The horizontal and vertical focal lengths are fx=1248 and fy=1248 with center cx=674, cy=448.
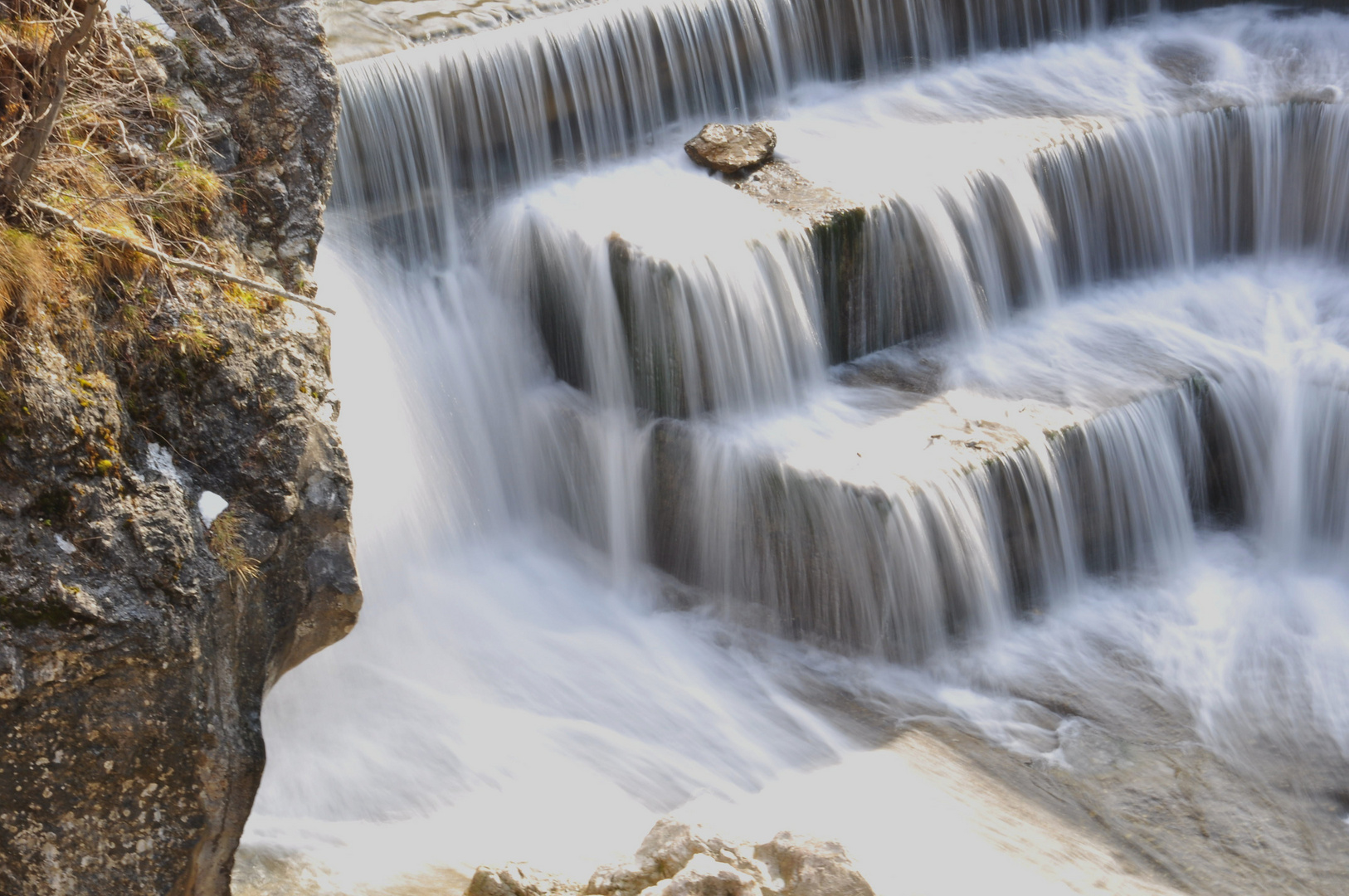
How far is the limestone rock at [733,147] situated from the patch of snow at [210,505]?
4535 millimetres

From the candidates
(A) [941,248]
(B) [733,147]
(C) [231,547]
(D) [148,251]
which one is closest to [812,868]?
(C) [231,547]

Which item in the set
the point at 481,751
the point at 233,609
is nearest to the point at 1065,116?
the point at 481,751

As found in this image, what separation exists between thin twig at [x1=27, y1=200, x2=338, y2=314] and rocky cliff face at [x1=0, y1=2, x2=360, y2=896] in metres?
0.07

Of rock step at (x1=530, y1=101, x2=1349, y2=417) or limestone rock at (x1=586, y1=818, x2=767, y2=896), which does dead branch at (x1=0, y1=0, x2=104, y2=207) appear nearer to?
limestone rock at (x1=586, y1=818, x2=767, y2=896)

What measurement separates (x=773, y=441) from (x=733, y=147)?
2.16 metres

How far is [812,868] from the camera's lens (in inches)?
148

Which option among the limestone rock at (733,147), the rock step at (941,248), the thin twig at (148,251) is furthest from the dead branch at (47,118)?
the limestone rock at (733,147)

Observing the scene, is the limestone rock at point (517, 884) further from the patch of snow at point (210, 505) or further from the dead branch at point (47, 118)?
the dead branch at point (47, 118)

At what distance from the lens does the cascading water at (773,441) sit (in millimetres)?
5949

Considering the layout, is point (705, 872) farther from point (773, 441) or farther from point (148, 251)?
point (773, 441)

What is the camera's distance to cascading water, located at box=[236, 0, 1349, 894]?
595cm

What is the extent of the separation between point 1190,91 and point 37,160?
26.0 feet

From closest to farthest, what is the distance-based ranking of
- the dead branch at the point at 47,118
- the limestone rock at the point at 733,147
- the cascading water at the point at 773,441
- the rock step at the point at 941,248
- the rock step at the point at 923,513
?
the dead branch at the point at 47,118 → the cascading water at the point at 773,441 → the rock step at the point at 923,513 → the rock step at the point at 941,248 → the limestone rock at the point at 733,147

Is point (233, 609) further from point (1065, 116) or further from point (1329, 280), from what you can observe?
point (1329, 280)
